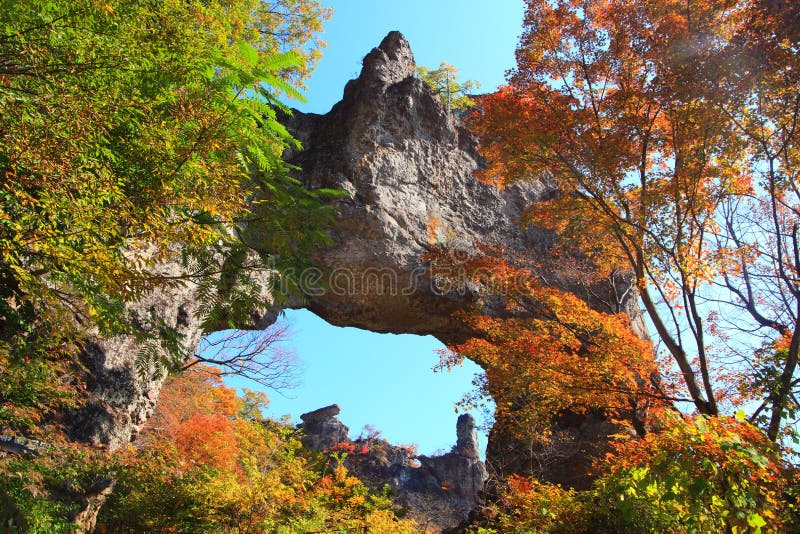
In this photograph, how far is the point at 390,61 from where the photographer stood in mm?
17656

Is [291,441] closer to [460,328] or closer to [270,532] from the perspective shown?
[270,532]

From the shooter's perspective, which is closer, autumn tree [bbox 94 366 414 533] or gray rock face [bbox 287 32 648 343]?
autumn tree [bbox 94 366 414 533]

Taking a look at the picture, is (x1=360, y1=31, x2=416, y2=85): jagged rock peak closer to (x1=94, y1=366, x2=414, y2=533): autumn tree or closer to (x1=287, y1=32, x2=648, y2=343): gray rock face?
(x1=287, y1=32, x2=648, y2=343): gray rock face

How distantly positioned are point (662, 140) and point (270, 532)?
8728mm

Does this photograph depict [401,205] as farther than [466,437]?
No

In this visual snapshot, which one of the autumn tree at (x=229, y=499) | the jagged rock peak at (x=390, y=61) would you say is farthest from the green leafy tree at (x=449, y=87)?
the autumn tree at (x=229, y=499)

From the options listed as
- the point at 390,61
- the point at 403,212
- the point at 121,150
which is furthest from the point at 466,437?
the point at 121,150

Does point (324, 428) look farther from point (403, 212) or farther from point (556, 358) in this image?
point (556, 358)

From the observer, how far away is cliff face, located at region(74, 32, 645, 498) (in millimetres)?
14055

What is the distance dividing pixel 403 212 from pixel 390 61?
6649 mm

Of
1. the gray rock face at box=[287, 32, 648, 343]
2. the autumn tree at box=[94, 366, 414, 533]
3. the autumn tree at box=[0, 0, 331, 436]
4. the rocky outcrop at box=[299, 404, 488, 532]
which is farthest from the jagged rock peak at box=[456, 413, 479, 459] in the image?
the autumn tree at box=[0, 0, 331, 436]

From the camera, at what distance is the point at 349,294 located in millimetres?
14172

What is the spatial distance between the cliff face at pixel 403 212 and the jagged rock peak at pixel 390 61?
0.06m

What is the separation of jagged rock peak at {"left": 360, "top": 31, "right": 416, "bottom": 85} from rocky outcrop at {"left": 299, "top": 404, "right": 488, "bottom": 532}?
18.1 meters
